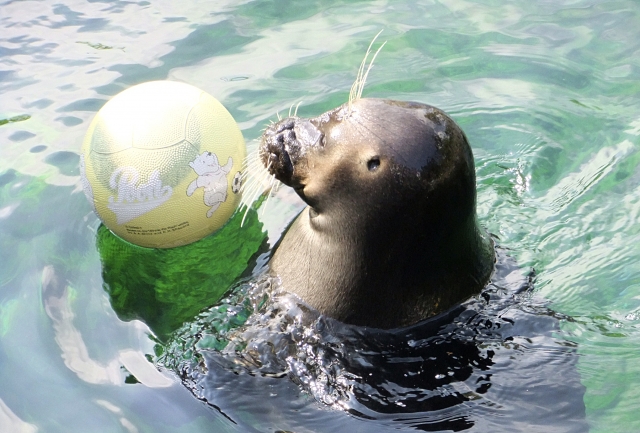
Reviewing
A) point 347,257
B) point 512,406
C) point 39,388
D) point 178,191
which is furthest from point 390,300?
point 39,388

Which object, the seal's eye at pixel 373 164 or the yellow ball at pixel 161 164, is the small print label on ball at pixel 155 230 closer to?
the yellow ball at pixel 161 164

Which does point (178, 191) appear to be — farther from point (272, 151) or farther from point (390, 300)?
point (390, 300)

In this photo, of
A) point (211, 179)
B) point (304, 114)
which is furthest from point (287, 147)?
point (304, 114)

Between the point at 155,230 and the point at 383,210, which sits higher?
the point at 383,210

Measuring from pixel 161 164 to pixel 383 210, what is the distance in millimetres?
1377

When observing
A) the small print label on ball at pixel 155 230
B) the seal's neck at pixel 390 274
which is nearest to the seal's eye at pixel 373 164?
the seal's neck at pixel 390 274

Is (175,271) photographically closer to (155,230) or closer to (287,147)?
(155,230)

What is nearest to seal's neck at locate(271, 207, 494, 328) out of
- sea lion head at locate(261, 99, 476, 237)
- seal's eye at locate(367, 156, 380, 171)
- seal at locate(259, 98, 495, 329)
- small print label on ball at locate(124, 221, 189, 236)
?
seal at locate(259, 98, 495, 329)

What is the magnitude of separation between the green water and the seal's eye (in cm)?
155

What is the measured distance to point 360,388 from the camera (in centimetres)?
423

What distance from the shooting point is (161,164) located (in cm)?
469

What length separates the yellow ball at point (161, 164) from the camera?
15.4ft

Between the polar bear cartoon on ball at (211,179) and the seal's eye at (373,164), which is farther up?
the seal's eye at (373,164)

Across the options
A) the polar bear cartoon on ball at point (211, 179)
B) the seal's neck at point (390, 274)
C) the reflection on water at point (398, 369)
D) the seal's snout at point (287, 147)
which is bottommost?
the reflection on water at point (398, 369)
